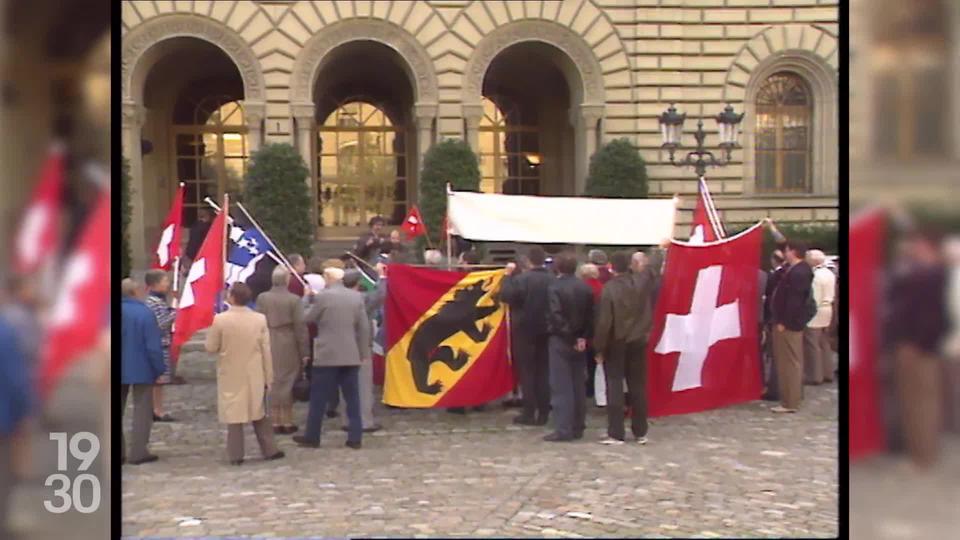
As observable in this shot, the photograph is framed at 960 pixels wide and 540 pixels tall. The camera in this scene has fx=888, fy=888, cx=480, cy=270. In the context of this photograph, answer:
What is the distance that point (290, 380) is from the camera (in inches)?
342

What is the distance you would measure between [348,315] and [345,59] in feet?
37.5

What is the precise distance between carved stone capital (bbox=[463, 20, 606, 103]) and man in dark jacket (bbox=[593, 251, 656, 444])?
30.4 ft

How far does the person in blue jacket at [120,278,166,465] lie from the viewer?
717 cm

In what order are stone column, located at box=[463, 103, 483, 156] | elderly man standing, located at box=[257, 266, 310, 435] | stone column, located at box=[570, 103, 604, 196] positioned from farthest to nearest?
stone column, located at box=[463, 103, 483, 156] < stone column, located at box=[570, 103, 604, 196] < elderly man standing, located at box=[257, 266, 310, 435]

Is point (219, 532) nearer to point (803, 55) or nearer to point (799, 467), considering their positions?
point (799, 467)

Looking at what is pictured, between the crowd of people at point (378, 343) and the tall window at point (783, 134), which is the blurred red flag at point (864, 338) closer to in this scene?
the crowd of people at point (378, 343)

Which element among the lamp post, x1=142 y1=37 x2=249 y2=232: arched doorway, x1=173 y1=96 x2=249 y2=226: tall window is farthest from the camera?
x1=173 y1=96 x2=249 y2=226: tall window

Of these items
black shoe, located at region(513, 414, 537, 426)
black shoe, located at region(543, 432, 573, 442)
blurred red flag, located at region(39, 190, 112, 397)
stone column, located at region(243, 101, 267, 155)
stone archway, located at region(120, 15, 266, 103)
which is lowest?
black shoe, located at region(543, 432, 573, 442)

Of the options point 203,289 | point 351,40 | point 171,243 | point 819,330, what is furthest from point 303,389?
point 351,40

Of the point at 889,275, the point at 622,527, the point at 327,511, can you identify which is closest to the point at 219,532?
the point at 327,511

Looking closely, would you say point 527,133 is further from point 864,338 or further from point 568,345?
point 864,338

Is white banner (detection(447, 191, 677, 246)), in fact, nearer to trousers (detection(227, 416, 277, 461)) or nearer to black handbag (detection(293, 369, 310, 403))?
black handbag (detection(293, 369, 310, 403))

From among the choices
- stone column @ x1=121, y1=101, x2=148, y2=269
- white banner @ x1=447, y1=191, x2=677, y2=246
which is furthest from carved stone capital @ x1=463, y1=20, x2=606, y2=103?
white banner @ x1=447, y1=191, x2=677, y2=246

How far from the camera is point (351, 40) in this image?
1670 centimetres
